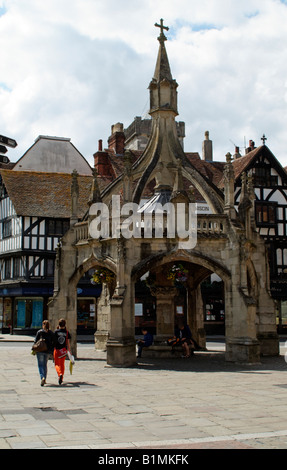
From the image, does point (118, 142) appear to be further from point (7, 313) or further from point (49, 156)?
point (7, 313)

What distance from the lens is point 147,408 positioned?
919 cm

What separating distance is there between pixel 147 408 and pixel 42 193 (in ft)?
97.9

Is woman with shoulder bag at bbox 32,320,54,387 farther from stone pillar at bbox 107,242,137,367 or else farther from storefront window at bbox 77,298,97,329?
storefront window at bbox 77,298,97,329

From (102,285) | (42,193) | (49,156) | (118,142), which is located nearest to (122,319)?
(102,285)

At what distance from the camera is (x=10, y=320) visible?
128 ft

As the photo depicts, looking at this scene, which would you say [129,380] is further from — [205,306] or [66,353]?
[205,306]

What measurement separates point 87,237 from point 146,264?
8.90 ft

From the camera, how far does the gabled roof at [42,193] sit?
119ft

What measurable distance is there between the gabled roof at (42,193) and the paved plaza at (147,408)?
2146cm

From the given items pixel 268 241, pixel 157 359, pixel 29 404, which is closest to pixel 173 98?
pixel 157 359

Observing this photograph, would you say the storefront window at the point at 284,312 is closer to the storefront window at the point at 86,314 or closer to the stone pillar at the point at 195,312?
the storefront window at the point at 86,314

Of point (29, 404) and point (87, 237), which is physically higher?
point (87, 237)

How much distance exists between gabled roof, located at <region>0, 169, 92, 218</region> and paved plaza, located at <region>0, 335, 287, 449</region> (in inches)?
845

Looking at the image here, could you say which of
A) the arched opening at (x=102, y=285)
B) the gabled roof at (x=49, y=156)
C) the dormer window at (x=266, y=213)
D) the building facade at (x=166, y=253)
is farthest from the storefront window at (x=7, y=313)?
the building facade at (x=166, y=253)
